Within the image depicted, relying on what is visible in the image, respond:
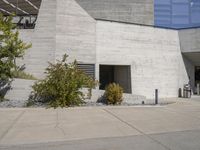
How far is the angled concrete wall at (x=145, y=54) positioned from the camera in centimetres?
2022

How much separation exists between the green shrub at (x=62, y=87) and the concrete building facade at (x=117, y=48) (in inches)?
125

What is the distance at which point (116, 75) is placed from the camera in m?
22.8

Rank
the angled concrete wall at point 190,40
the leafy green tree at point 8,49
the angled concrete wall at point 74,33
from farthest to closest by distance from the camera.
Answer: the angled concrete wall at point 190,40 → the angled concrete wall at point 74,33 → the leafy green tree at point 8,49

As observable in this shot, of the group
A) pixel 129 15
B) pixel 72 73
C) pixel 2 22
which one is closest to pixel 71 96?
pixel 72 73

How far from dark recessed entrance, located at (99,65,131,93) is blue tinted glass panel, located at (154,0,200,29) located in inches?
481

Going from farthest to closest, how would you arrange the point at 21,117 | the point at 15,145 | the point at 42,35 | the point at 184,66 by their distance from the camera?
the point at 184,66, the point at 42,35, the point at 21,117, the point at 15,145

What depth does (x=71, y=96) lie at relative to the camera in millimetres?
14641

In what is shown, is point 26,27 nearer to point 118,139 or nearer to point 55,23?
point 55,23

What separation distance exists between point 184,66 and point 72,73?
1136 cm

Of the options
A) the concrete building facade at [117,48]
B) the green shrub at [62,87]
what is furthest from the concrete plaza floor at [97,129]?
the concrete building facade at [117,48]

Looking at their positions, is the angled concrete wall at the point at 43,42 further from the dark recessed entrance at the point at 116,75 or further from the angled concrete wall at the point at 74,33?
the dark recessed entrance at the point at 116,75

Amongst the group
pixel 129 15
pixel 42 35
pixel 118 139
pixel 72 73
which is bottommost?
pixel 118 139

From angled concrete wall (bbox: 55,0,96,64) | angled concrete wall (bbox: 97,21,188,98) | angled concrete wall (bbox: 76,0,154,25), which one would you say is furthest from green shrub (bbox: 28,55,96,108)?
angled concrete wall (bbox: 76,0,154,25)

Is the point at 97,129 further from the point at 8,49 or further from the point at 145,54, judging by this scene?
the point at 145,54
